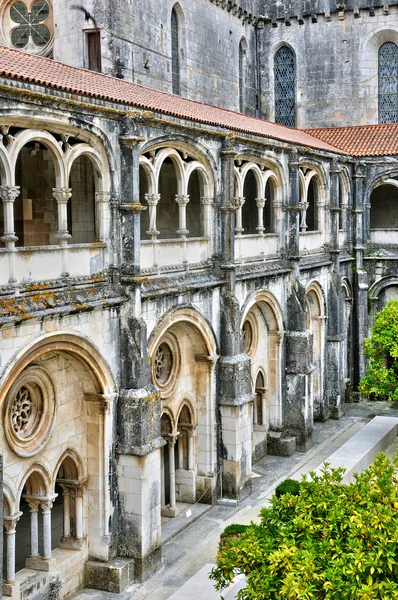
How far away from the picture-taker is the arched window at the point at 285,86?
144ft

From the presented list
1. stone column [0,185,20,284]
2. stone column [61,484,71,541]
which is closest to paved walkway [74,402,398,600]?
stone column [61,484,71,541]

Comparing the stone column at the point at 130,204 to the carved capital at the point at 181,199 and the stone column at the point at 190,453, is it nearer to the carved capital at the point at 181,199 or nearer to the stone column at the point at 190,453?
the carved capital at the point at 181,199

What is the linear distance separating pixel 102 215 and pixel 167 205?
10.2 m

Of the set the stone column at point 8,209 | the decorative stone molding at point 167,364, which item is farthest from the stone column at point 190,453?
the stone column at point 8,209

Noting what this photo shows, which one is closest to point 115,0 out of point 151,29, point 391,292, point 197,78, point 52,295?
point 151,29

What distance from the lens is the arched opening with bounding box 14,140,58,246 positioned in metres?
23.1

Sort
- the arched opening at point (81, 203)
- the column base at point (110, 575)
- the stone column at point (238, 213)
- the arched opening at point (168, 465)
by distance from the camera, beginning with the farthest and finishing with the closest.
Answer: the stone column at point (238, 213) → the arched opening at point (81, 203) → the arched opening at point (168, 465) → the column base at point (110, 575)

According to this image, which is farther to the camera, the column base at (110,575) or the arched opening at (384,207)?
the arched opening at (384,207)

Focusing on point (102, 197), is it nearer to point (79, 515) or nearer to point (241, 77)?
point (79, 515)

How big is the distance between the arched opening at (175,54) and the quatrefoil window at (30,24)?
5570 millimetres

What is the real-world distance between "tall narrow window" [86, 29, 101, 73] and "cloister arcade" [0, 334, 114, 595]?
1368 centimetres

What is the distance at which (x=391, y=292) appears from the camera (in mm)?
38562

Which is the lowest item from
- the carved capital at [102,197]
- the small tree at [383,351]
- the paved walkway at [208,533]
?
the paved walkway at [208,533]

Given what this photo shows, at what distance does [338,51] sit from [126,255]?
2746 cm
